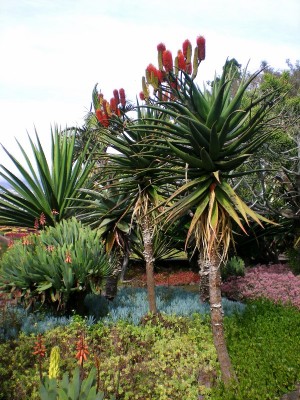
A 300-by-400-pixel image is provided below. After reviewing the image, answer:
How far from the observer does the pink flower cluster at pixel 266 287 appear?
1097cm

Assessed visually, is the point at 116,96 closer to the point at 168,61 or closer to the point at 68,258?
the point at 168,61

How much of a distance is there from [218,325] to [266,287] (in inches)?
229

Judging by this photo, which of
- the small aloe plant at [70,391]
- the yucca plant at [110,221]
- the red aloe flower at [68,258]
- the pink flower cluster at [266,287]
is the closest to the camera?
the small aloe plant at [70,391]

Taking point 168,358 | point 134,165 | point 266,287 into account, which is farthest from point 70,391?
point 266,287

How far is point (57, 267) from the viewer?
A: 7453 mm

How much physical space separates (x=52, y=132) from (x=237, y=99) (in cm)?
513

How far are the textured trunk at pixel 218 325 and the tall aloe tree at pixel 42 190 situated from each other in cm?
371

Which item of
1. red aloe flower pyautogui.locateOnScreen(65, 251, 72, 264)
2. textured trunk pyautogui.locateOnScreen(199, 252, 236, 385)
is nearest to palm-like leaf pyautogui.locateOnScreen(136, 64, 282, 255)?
textured trunk pyautogui.locateOnScreen(199, 252, 236, 385)

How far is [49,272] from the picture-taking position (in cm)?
740

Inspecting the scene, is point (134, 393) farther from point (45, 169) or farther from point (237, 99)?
point (45, 169)

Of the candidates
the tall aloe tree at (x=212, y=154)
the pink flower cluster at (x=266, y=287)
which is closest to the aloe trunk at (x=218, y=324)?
the tall aloe tree at (x=212, y=154)

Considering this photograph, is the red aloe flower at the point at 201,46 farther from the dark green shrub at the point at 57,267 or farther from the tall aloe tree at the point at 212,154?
the dark green shrub at the point at 57,267

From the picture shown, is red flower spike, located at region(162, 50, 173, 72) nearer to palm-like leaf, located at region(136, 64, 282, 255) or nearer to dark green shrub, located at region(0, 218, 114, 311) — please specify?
palm-like leaf, located at region(136, 64, 282, 255)

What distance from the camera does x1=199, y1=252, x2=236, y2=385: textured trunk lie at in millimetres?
6086
